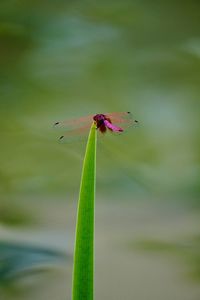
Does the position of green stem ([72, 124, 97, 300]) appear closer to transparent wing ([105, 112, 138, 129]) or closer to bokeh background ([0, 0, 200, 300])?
transparent wing ([105, 112, 138, 129])

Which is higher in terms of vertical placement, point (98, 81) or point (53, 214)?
point (98, 81)

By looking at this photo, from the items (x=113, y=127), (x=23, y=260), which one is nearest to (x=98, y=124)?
(x=113, y=127)

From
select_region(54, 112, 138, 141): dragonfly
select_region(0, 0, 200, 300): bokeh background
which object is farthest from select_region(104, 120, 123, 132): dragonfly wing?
select_region(0, 0, 200, 300): bokeh background

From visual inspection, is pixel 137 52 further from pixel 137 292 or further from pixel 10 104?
pixel 137 292

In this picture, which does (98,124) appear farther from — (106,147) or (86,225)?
(106,147)

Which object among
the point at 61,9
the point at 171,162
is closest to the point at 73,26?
the point at 61,9

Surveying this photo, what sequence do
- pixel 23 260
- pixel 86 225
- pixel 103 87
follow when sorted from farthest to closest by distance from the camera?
pixel 103 87
pixel 23 260
pixel 86 225
